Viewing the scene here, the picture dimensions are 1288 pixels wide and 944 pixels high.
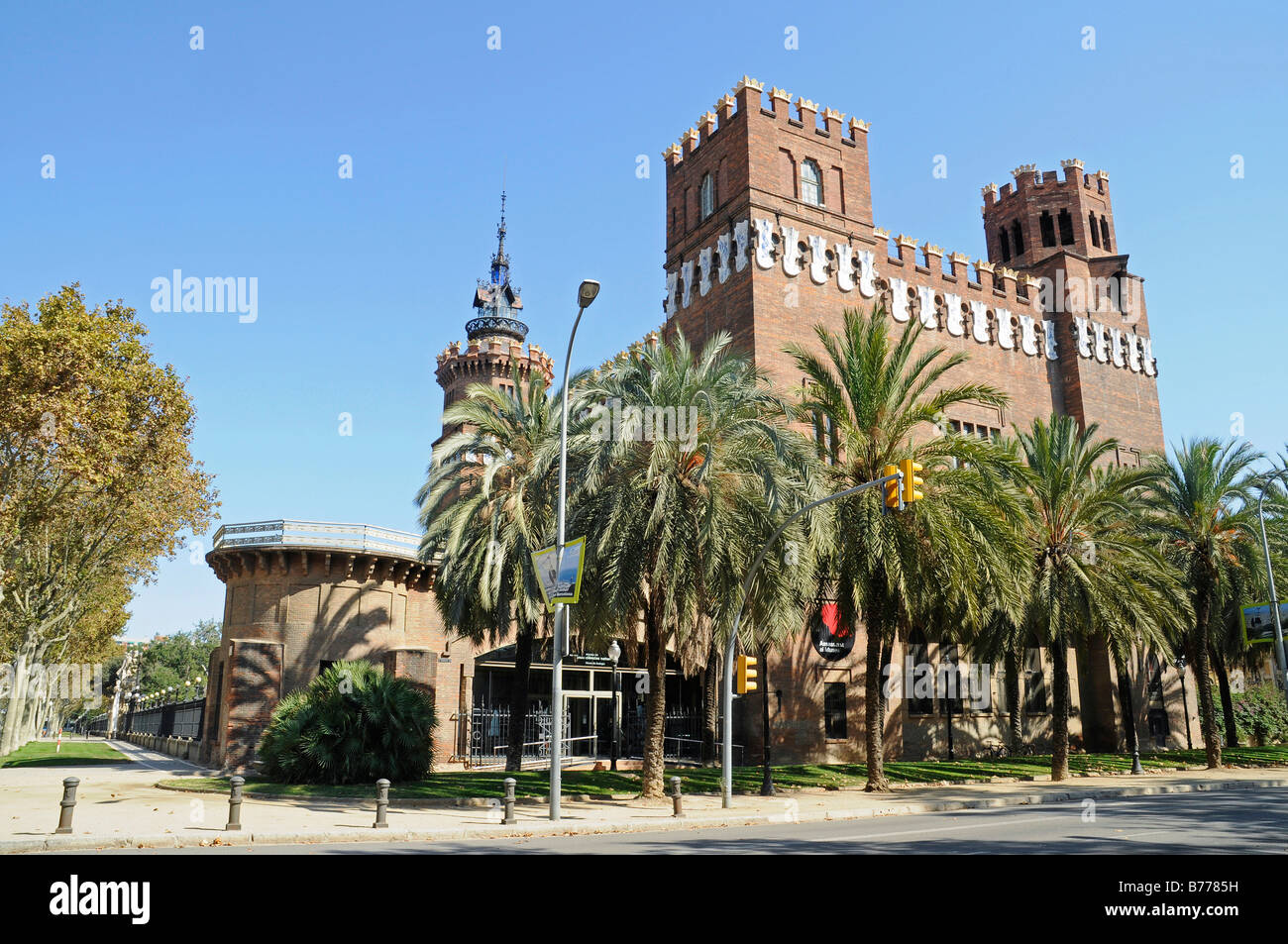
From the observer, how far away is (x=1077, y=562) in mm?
27641

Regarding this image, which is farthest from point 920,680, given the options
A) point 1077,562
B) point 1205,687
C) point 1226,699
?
point 1226,699

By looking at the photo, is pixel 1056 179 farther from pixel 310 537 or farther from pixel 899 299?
pixel 310 537

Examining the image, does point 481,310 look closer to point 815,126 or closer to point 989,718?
point 815,126

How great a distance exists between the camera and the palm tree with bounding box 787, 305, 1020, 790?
885 inches

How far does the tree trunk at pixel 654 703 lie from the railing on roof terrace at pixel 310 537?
51.6 feet

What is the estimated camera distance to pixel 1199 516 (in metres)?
34.2

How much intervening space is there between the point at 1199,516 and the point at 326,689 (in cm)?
3193

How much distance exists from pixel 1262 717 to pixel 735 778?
35.1 meters

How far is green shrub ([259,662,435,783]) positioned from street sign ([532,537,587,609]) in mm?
6694

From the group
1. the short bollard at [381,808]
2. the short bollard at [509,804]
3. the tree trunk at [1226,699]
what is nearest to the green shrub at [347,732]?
the short bollard at [509,804]

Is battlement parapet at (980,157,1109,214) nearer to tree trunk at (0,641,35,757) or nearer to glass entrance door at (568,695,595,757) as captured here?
glass entrance door at (568,695,595,757)

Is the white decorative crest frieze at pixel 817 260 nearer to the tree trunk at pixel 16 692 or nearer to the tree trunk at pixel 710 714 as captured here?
the tree trunk at pixel 710 714

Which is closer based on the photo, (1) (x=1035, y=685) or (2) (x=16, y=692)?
(2) (x=16, y=692)
